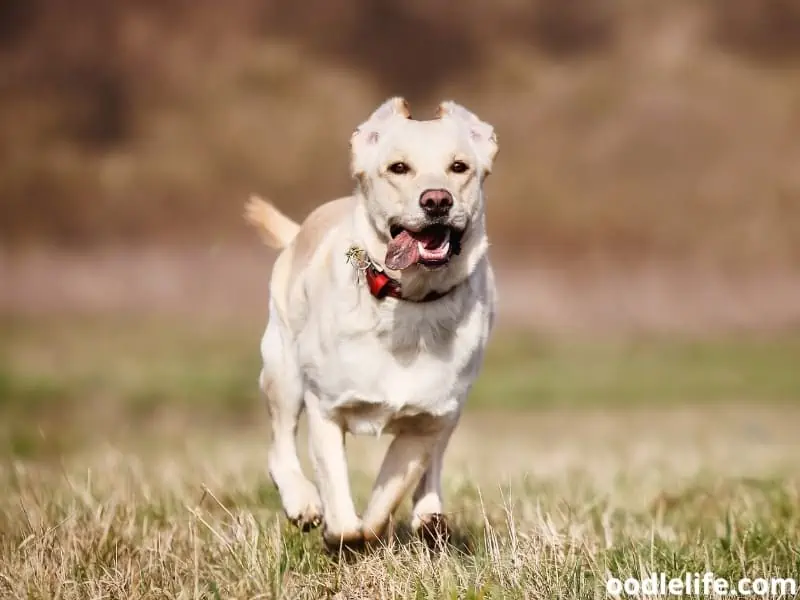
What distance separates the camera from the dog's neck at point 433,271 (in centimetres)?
467

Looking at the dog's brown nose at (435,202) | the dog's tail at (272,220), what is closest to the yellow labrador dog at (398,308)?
the dog's brown nose at (435,202)

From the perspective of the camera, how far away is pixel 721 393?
87.3ft

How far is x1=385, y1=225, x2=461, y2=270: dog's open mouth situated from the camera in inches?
176

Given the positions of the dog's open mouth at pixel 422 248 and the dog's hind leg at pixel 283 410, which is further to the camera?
the dog's hind leg at pixel 283 410

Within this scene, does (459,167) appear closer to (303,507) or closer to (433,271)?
(433,271)

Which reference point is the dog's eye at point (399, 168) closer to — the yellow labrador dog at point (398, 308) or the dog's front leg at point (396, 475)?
the yellow labrador dog at point (398, 308)

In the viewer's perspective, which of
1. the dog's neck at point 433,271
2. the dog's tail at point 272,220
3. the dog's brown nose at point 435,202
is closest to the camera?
the dog's brown nose at point 435,202

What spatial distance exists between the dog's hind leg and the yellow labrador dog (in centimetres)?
30

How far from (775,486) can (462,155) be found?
311 centimetres

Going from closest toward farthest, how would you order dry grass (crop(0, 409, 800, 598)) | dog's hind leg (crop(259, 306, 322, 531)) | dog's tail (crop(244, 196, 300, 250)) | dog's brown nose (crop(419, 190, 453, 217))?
dry grass (crop(0, 409, 800, 598)), dog's brown nose (crop(419, 190, 453, 217)), dog's hind leg (crop(259, 306, 322, 531)), dog's tail (crop(244, 196, 300, 250))

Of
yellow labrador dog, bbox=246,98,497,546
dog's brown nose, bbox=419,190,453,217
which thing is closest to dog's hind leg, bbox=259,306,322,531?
yellow labrador dog, bbox=246,98,497,546

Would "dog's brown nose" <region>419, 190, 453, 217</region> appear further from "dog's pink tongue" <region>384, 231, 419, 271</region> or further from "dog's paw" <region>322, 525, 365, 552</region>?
"dog's paw" <region>322, 525, 365, 552</region>

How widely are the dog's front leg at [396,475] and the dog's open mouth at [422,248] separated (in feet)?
2.50

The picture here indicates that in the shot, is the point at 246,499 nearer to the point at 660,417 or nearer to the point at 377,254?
the point at 377,254
